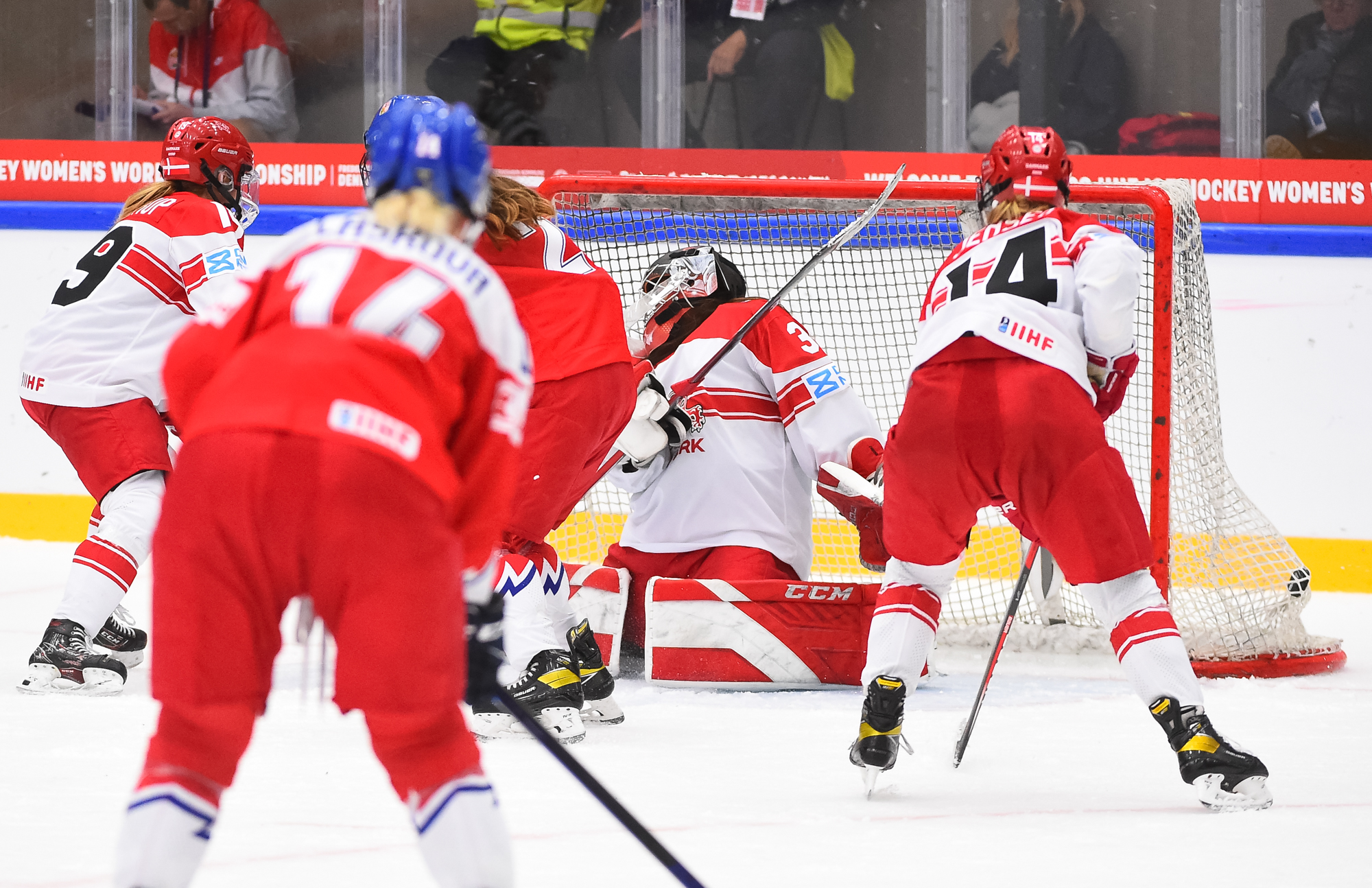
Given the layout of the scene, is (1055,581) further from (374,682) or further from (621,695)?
(374,682)

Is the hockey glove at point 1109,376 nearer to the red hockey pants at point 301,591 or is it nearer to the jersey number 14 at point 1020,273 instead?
the jersey number 14 at point 1020,273

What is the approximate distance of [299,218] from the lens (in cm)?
568

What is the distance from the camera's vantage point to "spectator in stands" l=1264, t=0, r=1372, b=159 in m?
5.33

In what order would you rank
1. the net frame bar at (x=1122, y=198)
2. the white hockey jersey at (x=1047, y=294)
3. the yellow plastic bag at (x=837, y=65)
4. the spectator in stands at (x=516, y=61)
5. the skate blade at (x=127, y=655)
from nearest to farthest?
the white hockey jersey at (x=1047, y=294) → the net frame bar at (x=1122, y=198) → the skate blade at (x=127, y=655) → the yellow plastic bag at (x=837, y=65) → the spectator in stands at (x=516, y=61)

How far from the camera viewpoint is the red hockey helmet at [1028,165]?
9.08 feet

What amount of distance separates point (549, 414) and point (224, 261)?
95 cm

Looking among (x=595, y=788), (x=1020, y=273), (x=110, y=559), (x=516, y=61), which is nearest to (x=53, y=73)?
(x=516, y=61)

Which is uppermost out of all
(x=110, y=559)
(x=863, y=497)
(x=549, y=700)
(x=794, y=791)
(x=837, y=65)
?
(x=837, y=65)

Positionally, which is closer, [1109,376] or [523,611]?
[1109,376]

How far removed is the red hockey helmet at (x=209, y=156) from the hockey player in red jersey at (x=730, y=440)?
1.04 m

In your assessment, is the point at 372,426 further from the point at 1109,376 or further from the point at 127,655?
the point at 127,655

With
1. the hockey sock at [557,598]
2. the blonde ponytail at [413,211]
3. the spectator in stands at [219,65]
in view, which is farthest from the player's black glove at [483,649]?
the spectator in stands at [219,65]

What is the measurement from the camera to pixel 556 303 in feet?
10.3

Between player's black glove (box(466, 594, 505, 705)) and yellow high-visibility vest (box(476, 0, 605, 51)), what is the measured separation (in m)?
4.59
